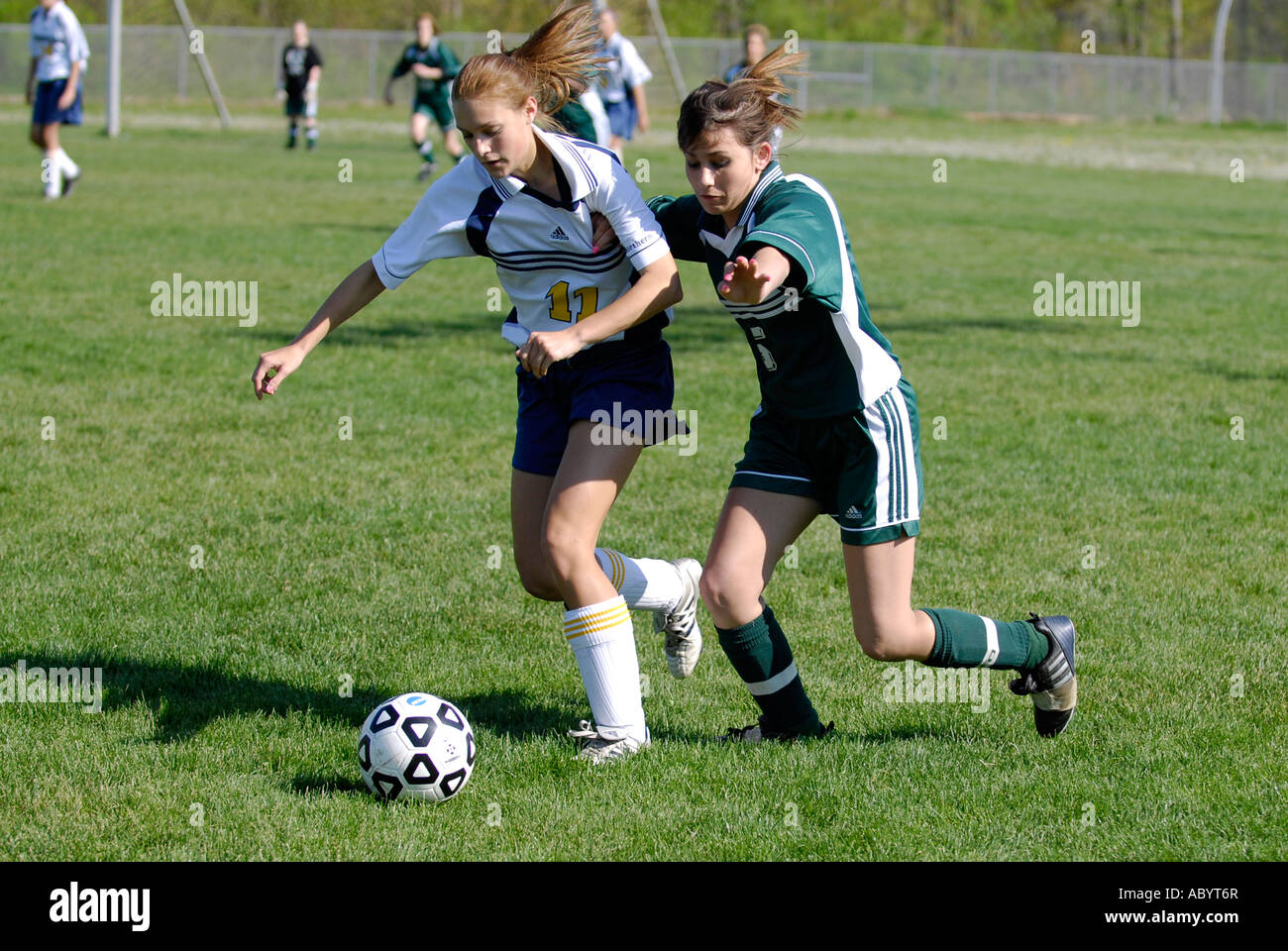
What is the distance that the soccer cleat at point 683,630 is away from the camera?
15.1ft

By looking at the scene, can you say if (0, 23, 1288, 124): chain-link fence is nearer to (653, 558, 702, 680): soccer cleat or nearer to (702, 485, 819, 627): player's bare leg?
(653, 558, 702, 680): soccer cleat

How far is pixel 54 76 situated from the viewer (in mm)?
16141

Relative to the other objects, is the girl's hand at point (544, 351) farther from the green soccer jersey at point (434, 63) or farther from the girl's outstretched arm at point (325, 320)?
the green soccer jersey at point (434, 63)

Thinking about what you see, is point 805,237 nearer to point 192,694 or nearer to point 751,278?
point 751,278

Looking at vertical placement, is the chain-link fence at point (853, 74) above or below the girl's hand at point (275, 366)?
above

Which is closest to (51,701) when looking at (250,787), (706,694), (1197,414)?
(250,787)

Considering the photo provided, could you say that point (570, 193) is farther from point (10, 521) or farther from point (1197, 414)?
point (1197, 414)

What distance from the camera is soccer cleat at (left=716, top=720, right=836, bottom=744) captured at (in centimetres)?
405

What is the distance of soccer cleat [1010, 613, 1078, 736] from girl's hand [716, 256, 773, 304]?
1483 millimetres

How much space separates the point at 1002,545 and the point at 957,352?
419 centimetres

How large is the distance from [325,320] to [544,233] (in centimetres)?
67

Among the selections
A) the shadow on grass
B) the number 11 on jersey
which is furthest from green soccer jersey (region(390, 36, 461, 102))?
the number 11 on jersey

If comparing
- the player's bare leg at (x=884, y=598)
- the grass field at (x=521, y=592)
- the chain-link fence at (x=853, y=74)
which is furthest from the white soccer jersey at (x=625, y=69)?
the chain-link fence at (x=853, y=74)

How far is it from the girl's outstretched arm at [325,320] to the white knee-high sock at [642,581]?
1032mm
